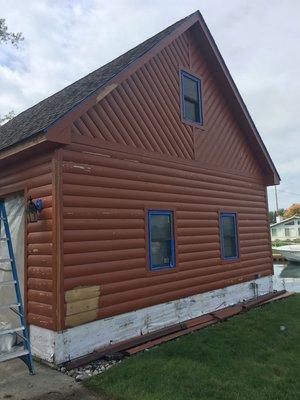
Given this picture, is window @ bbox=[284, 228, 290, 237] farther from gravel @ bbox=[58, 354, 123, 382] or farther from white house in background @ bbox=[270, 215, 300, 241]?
gravel @ bbox=[58, 354, 123, 382]

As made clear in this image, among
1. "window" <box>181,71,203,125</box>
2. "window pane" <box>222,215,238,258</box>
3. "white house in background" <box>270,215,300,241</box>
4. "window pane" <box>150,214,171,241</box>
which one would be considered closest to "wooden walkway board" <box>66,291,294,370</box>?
"window pane" <box>222,215,238,258</box>

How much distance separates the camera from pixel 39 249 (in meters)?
6.79

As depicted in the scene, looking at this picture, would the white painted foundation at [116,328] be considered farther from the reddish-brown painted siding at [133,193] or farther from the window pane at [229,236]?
the window pane at [229,236]

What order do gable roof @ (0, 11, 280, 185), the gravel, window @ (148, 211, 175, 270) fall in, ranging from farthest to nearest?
1. window @ (148, 211, 175, 270)
2. gable roof @ (0, 11, 280, 185)
3. the gravel

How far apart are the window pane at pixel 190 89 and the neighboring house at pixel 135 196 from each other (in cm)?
4

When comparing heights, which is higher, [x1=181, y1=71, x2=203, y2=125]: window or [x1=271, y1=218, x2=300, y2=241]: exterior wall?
[x1=181, y1=71, x2=203, y2=125]: window

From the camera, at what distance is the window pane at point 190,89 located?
10058 millimetres

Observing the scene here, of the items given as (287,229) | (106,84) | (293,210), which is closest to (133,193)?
(106,84)

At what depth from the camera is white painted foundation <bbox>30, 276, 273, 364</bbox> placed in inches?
248

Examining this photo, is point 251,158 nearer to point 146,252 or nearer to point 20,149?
point 146,252

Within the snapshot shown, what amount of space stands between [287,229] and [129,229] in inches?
2319

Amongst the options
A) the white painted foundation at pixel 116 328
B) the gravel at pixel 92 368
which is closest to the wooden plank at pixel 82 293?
the white painted foundation at pixel 116 328

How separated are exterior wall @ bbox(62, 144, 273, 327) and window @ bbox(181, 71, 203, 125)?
1390 millimetres

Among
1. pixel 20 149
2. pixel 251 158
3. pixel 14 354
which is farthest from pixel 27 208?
pixel 251 158
